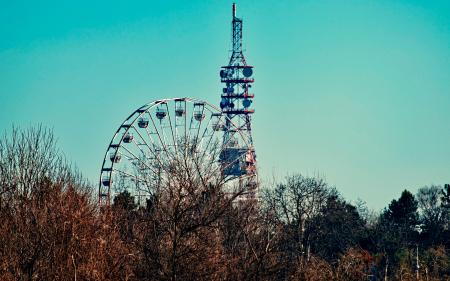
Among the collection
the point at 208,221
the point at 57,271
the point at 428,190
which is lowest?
the point at 57,271

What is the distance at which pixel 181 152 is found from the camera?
28.4 m

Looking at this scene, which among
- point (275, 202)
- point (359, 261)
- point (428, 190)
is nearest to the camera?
point (359, 261)

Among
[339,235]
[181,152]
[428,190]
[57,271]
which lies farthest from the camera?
[428,190]

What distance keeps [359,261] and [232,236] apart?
29.8ft

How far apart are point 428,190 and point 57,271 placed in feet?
200

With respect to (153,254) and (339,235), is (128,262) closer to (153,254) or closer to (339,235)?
(153,254)

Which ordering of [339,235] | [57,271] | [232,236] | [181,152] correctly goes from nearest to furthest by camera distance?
[57,271] → [181,152] → [232,236] → [339,235]

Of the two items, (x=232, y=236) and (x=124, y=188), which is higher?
(x=124, y=188)

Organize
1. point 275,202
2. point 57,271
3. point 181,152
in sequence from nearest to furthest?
point 57,271 → point 181,152 → point 275,202

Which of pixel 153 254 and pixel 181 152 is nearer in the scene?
pixel 153 254

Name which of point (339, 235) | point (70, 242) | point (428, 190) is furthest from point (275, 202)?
point (428, 190)

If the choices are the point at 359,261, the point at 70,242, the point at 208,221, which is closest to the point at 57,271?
the point at 70,242

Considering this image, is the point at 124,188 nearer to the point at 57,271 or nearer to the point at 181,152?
the point at 181,152

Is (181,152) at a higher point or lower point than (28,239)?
higher
